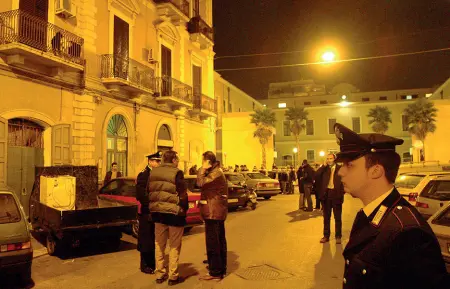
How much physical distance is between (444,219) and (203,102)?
19154mm

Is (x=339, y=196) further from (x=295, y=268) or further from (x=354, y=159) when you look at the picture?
(x=354, y=159)

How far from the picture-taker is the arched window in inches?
629

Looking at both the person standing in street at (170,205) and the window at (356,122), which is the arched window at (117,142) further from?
the window at (356,122)

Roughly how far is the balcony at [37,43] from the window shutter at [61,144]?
213 cm

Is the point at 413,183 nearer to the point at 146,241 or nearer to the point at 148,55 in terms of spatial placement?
the point at 146,241

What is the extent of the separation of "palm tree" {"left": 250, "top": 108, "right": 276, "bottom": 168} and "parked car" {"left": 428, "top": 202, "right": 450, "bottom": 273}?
34.4m

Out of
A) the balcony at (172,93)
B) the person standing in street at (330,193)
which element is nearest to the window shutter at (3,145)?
the balcony at (172,93)

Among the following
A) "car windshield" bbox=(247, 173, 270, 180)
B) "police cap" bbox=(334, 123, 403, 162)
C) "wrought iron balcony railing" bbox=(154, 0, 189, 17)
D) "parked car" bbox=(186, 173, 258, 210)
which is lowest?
"parked car" bbox=(186, 173, 258, 210)

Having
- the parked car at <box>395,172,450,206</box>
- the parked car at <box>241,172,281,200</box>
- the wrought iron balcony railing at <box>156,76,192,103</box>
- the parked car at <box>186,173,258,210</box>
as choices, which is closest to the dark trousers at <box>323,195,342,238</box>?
the parked car at <box>395,172,450,206</box>

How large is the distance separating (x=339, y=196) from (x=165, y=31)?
14919 mm

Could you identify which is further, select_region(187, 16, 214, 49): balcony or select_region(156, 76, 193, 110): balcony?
select_region(187, 16, 214, 49): balcony

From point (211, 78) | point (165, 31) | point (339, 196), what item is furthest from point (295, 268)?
point (211, 78)

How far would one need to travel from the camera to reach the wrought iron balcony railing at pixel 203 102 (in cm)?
2277

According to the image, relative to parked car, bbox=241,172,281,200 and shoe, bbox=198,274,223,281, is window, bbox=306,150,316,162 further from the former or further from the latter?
shoe, bbox=198,274,223,281
